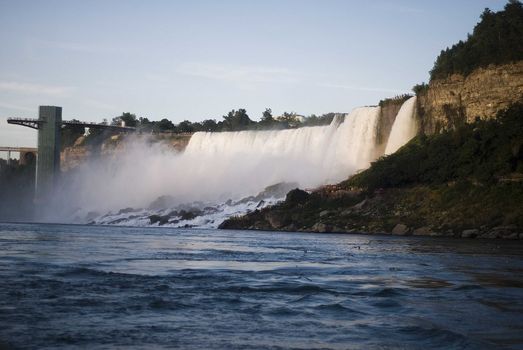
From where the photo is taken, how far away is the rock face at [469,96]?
60688 mm

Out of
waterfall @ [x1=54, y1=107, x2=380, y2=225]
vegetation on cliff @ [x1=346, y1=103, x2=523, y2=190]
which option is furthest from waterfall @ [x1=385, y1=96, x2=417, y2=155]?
vegetation on cliff @ [x1=346, y1=103, x2=523, y2=190]

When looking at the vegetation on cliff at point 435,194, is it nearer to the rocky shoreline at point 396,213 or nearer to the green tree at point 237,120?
the rocky shoreline at point 396,213

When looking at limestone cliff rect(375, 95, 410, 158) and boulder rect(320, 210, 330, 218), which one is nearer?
boulder rect(320, 210, 330, 218)

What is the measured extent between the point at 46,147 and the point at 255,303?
3589 inches

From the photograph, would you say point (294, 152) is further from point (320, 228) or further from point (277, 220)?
point (320, 228)

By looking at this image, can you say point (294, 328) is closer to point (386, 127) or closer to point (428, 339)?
point (428, 339)

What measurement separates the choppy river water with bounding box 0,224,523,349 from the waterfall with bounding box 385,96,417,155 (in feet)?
145

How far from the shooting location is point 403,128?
2842 inches

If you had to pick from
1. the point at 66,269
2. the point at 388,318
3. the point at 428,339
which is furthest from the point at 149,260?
the point at 428,339

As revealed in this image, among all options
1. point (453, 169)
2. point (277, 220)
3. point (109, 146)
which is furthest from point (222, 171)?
point (453, 169)

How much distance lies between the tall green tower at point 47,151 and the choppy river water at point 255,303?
248 feet

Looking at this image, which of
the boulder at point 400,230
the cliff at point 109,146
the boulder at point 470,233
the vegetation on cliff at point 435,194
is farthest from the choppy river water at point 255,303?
the cliff at point 109,146

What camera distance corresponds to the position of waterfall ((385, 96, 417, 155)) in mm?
71688

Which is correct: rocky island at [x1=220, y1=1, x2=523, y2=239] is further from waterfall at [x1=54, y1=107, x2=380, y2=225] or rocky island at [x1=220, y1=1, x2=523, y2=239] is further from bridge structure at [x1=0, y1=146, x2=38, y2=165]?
bridge structure at [x1=0, y1=146, x2=38, y2=165]
